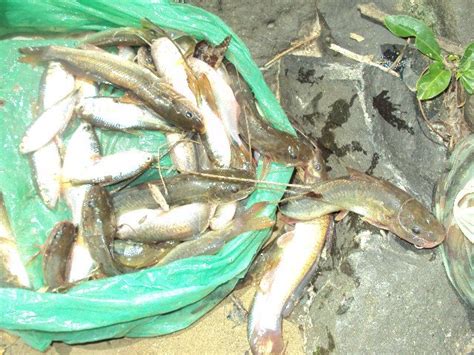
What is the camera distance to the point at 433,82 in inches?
133

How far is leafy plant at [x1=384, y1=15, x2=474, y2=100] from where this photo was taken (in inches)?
133

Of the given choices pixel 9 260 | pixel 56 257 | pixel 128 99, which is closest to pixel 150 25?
pixel 128 99

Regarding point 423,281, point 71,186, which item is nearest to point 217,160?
point 71,186

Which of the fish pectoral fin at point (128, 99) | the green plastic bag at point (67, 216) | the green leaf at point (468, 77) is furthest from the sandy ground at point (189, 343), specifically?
the green leaf at point (468, 77)

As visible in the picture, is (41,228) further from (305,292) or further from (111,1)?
(305,292)

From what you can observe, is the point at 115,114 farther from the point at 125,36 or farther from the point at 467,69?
the point at 467,69

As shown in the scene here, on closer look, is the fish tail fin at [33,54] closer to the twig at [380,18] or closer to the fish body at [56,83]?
the fish body at [56,83]

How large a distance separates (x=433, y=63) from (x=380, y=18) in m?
0.40

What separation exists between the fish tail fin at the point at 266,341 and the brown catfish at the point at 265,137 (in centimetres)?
93

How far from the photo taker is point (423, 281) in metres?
3.22

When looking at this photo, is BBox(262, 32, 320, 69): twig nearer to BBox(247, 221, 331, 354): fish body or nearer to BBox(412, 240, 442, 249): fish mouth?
BBox(247, 221, 331, 354): fish body

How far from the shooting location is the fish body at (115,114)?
326cm

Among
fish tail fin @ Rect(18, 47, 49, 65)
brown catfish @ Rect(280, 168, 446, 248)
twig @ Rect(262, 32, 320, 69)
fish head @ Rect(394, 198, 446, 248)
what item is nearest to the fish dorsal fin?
brown catfish @ Rect(280, 168, 446, 248)

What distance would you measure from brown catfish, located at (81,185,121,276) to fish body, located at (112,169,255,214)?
14 cm
